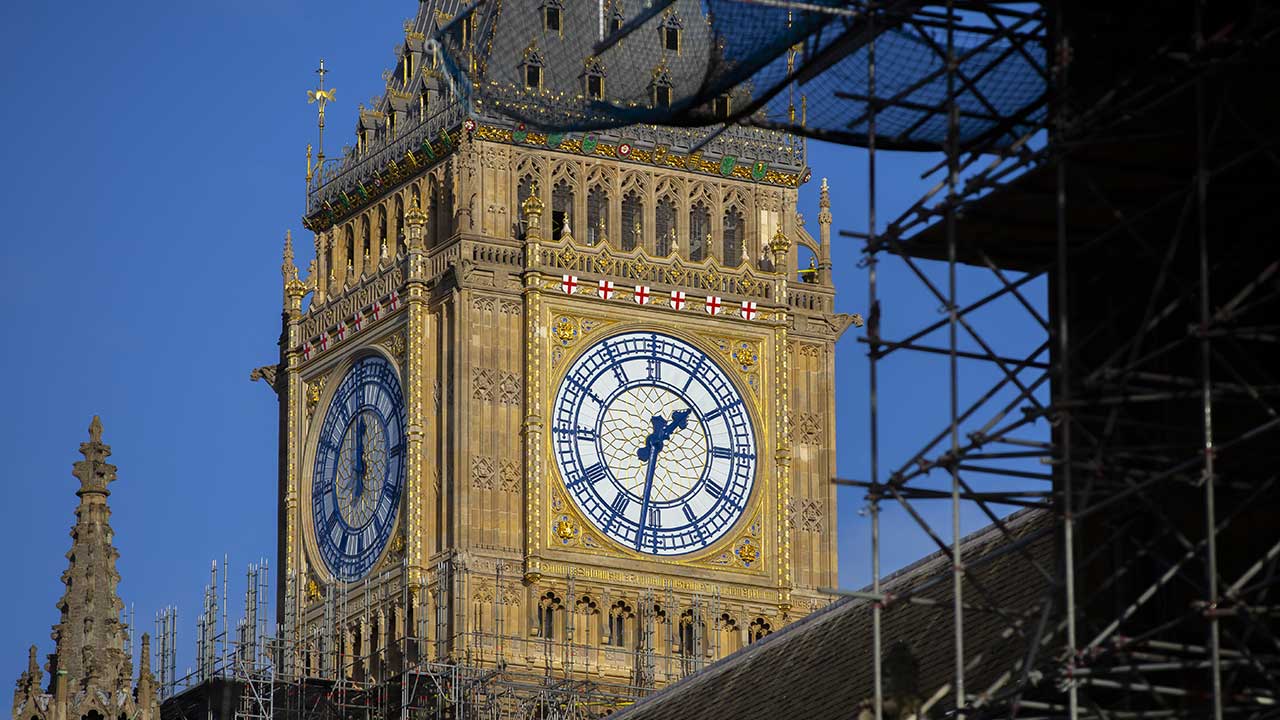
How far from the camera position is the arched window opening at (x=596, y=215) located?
6800 cm

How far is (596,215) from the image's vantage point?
6844 cm

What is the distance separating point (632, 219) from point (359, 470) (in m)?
6.02

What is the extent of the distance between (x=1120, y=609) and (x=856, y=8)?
5.60 m

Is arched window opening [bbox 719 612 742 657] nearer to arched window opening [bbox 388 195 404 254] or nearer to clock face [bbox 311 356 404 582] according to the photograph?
clock face [bbox 311 356 404 582]

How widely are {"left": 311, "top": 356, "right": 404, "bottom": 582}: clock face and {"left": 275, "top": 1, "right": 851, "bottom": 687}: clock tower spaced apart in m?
0.05

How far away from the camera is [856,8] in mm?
35812

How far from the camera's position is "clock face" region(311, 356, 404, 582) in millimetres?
67875

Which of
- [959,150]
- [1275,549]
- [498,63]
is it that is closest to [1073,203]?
[959,150]

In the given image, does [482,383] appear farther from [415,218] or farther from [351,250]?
[351,250]

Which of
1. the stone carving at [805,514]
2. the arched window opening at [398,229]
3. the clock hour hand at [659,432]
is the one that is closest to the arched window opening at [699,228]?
the clock hour hand at [659,432]

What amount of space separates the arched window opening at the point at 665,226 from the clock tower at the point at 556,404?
4 centimetres

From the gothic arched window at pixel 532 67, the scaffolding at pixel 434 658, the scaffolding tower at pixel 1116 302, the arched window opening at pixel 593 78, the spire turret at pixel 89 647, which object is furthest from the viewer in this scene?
the scaffolding at pixel 434 658

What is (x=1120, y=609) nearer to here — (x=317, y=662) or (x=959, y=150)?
(x=959, y=150)

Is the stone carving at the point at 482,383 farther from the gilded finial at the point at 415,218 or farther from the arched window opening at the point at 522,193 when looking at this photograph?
the gilded finial at the point at 415,218
